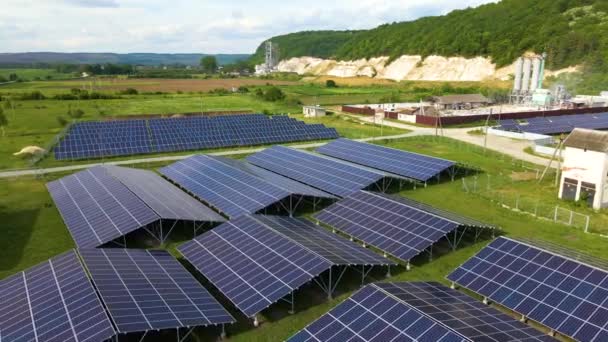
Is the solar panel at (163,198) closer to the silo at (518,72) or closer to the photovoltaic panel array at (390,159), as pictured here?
the photovoltaic panel array at (390,159)

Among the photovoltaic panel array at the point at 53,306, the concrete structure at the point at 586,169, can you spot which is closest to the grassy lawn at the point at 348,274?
the concrete structure at the point at 586,169

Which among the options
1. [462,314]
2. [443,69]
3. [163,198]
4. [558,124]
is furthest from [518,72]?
[462,314]

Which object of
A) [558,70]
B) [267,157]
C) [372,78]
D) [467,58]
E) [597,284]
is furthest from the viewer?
[372,78]

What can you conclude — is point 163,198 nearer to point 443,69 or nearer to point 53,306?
point 53,306

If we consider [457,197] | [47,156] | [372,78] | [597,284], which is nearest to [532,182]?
[457,197]

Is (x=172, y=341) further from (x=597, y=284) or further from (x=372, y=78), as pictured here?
(x=372, y=78)
